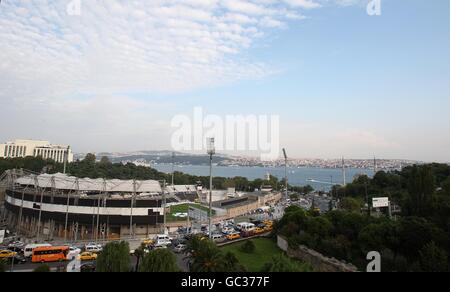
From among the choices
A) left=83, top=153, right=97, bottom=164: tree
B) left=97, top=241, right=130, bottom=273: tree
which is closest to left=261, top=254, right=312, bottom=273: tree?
left=97, top=241, right=130, bottom=273: tree

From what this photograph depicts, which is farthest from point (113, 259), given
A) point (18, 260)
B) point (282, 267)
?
point (18, 260)

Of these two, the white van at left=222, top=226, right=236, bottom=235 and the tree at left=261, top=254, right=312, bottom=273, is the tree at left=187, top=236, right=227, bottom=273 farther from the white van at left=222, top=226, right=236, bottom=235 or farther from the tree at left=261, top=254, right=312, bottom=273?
the white van at left=222, top=226, right=236, bottom=235

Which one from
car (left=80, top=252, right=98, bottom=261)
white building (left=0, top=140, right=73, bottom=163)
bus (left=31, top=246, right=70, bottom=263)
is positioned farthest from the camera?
white building (left=0, top=140, right=73, bottom=163)

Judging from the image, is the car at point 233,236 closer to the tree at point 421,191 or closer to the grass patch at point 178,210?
the grass patch at point 178,210

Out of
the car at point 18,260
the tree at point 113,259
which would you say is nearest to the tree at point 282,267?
the tree at point 113,259
